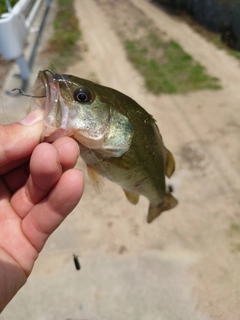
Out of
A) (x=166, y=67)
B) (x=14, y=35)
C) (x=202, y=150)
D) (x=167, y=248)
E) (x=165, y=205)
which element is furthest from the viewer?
(x=166, y=67)

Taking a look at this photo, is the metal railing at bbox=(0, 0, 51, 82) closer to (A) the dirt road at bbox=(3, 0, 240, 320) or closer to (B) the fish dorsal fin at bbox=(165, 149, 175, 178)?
(A) the dirt road at bbox=(3, 0, 240, 320)

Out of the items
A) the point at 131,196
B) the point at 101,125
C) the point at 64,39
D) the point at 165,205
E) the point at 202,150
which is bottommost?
the point at 202,150

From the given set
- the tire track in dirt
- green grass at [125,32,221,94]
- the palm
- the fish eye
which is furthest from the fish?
green grass at [125,32,221,94]

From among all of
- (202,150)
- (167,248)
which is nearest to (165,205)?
(167,248)

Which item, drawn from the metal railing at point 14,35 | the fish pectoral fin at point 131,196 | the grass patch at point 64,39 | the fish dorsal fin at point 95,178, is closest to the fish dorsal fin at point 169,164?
the fish pectoral fin at point 131,196

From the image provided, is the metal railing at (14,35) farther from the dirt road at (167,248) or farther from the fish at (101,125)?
the fish at (101,125)

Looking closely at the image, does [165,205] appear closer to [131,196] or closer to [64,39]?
[131,196]

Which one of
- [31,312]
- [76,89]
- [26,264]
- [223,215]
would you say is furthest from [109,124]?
[223,215]
